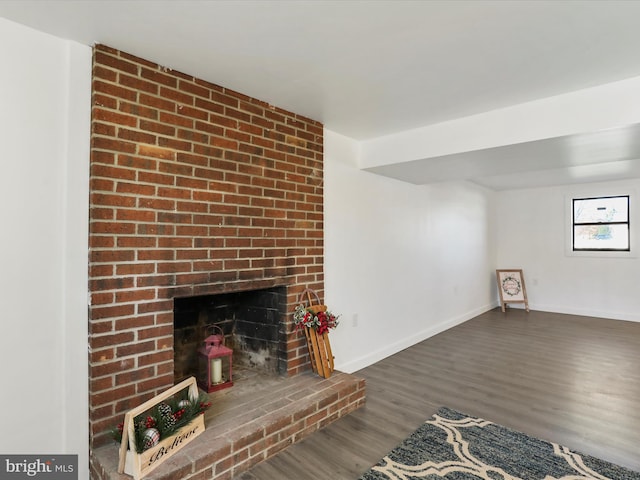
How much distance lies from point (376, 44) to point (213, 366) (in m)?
2.37

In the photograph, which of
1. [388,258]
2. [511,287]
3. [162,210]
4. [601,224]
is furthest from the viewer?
[511,287]

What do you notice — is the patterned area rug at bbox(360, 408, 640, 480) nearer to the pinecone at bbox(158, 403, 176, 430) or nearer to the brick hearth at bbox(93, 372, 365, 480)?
the brick hearth at bbox(93, 372, 365, 480)

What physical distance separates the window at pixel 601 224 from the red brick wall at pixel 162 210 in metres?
6.04

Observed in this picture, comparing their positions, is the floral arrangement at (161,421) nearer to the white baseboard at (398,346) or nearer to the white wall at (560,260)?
the white baseboard at (398,346)

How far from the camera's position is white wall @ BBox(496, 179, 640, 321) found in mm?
5793

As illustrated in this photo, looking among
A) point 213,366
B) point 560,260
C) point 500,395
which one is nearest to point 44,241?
point 213,366

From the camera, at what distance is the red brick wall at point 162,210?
6.09 ft

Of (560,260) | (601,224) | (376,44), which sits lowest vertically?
(560,260)

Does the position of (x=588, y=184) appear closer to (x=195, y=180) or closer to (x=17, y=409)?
(x=195, y=180)

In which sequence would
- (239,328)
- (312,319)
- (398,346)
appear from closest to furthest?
(312,319) → (239,328) → (398,346)

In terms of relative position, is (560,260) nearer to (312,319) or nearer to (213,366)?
(312,319)

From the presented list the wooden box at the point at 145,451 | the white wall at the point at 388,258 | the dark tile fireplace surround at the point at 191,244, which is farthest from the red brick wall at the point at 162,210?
the white wall at the point at 388,258

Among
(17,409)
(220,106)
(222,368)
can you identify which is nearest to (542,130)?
(220,106)
